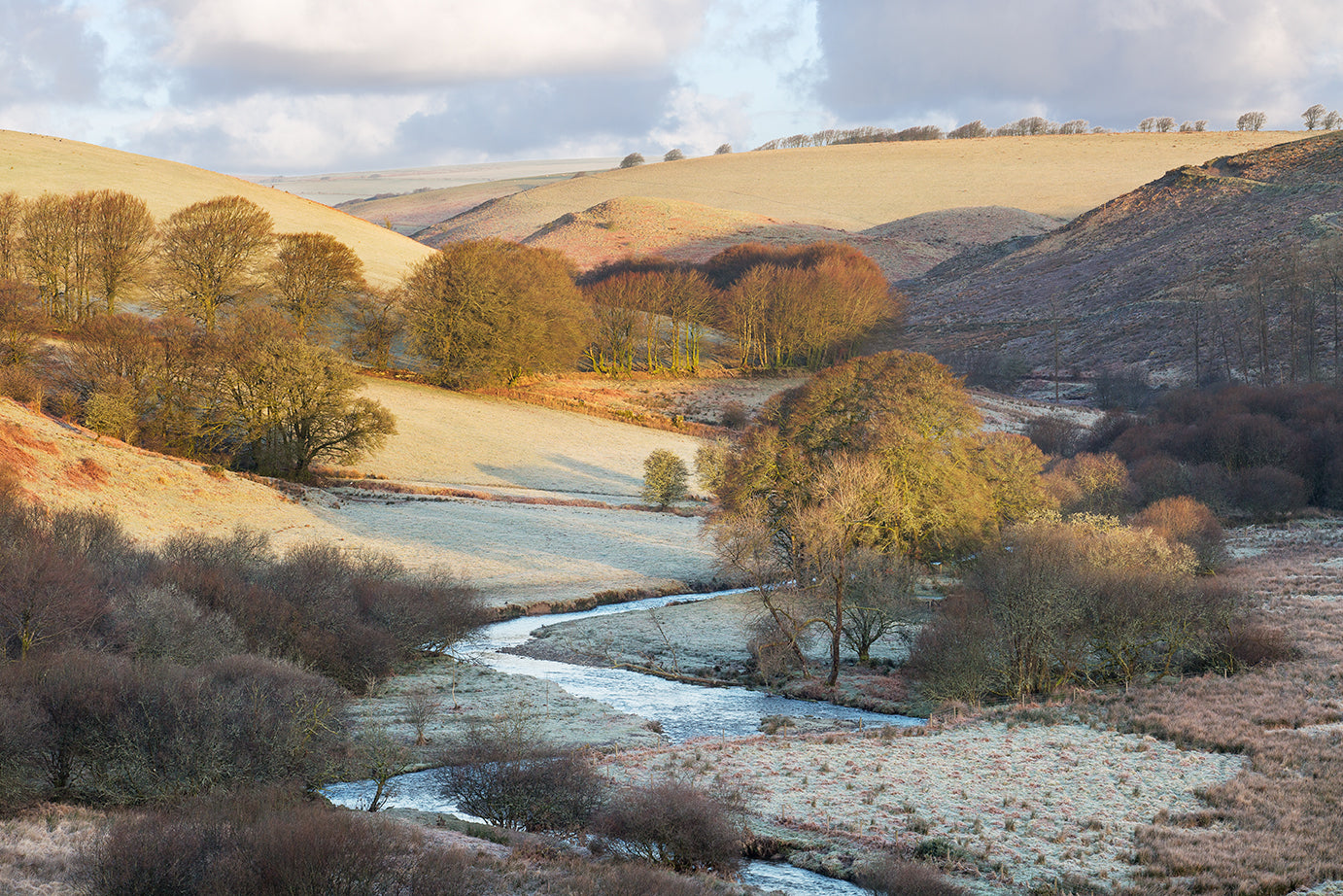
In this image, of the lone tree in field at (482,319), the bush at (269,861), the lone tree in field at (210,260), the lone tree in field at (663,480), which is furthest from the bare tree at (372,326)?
the bush at (269,861)

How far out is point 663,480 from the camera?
2477 inches

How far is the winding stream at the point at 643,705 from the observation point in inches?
882

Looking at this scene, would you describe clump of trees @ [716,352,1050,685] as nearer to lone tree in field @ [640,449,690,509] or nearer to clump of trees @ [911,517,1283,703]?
clump of trees @ [911,517,1283,703]

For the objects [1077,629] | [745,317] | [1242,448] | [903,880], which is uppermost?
[745,317]

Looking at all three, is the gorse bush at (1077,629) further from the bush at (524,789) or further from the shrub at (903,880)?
the bush at (524,789)

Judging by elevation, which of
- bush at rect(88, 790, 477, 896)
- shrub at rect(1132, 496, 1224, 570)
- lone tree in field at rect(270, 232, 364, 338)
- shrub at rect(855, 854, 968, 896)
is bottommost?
shrub at rect(855, 854, 968, 896)

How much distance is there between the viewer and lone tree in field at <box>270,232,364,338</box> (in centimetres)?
8169

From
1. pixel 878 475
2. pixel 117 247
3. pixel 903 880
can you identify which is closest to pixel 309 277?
pixel 117 247

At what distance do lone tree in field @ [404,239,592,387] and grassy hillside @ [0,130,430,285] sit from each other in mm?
21852

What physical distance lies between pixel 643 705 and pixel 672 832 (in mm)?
14329

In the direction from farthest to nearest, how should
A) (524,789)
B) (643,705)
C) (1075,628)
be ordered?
(1075,628)
(643,705)
(524,789)

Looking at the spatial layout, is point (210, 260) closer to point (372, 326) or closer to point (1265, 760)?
point (372, 326)

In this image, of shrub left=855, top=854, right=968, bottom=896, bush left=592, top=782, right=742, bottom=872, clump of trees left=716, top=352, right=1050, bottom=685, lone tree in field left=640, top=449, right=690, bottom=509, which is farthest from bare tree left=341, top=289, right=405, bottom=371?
shrub left=855, top=854, right=968, bottom=896

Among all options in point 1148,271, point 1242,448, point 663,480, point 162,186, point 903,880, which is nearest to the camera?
point 903,880
